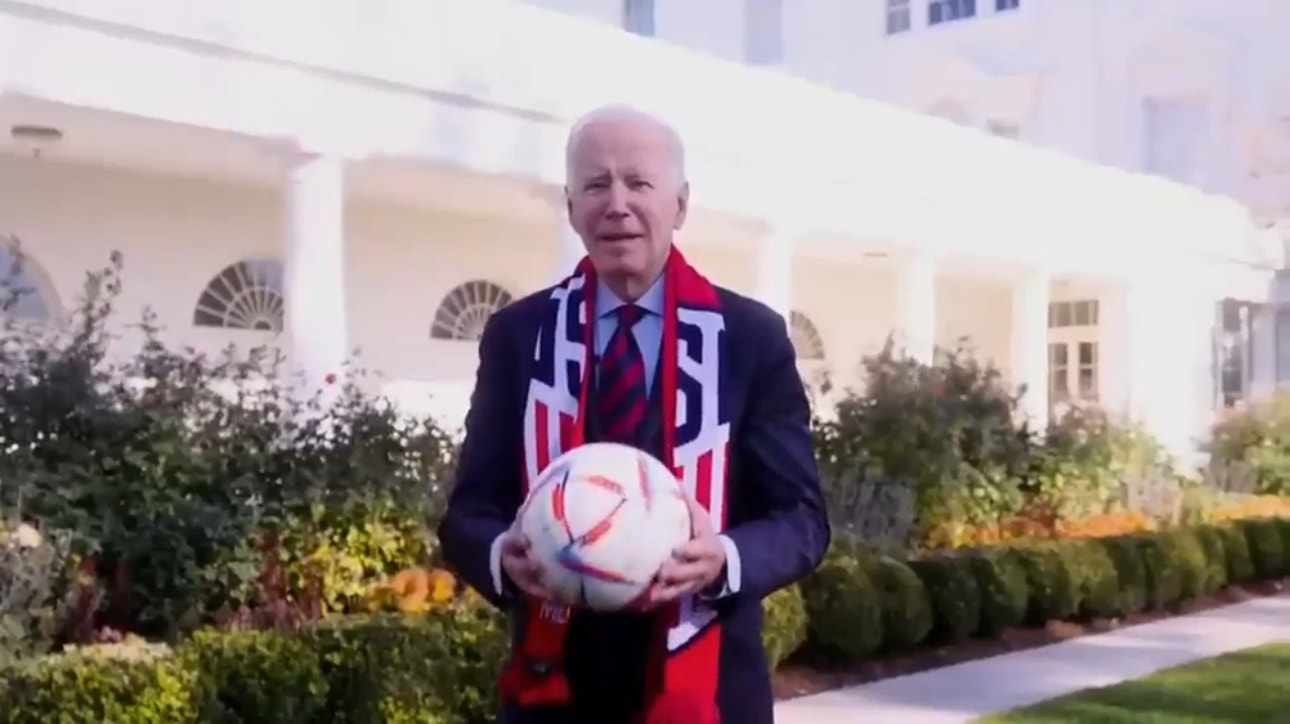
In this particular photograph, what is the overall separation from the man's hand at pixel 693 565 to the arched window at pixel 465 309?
1454cm

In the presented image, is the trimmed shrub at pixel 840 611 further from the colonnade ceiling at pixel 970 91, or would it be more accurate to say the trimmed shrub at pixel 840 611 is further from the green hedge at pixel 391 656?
the colonnade ceiling at pixel 970 91

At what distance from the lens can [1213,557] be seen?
1273cm

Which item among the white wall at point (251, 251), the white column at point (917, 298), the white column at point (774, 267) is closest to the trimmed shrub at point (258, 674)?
the white wall at point (251, 251)

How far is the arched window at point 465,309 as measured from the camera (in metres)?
16.8

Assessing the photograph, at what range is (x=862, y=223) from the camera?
17797mm

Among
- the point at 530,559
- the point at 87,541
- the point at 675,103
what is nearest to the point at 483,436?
the point at 530,559

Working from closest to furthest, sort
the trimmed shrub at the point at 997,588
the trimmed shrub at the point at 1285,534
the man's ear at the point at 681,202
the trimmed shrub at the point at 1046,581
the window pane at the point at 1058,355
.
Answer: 1. the man's ear at the point at 681,202
2. the trimmed shrub at the point at 997,588
3. the trimmed shrub at the point at 1046,581
4. the trimmed shrub at the point at 1285,534
5. the window pane at the point at 1058,355

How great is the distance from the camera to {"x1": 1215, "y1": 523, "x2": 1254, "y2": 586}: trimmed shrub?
1320 centimetres

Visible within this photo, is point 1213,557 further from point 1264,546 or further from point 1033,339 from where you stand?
point 1033,339

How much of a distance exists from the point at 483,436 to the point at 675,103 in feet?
43.3

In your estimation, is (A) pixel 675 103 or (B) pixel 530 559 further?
(A) pixel 675 103

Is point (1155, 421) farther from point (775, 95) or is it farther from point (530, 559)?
Result: point (530, 559)

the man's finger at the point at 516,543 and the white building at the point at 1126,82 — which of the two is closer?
the man's finger at the point at 516,543

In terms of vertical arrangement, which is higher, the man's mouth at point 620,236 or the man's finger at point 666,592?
the man's mouth at point 620,236
